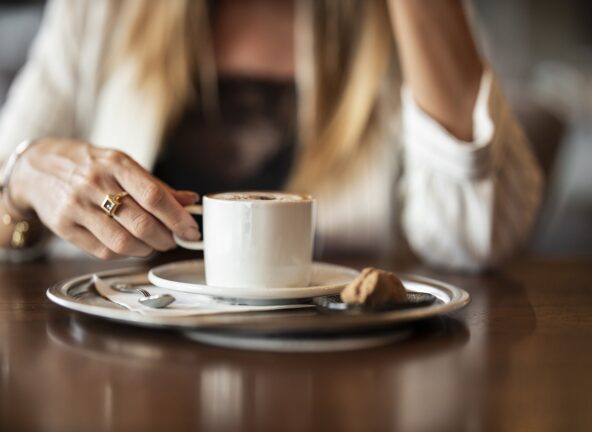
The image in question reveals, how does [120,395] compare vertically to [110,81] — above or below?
below

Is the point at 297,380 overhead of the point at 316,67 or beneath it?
beneath

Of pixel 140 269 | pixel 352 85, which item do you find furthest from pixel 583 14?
pixel 140 269

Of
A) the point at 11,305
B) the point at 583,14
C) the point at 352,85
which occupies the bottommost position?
the point at 11,305

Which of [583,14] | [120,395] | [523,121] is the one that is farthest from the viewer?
[583,14]

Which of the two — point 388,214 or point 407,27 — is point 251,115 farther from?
point 407,27

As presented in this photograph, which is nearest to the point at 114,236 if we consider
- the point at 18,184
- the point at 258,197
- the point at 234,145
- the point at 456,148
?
the point at 258,197

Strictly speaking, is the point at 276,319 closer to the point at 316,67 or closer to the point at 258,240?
the point at 258,240

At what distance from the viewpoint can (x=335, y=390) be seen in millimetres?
432

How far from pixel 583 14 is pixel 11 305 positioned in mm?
2789

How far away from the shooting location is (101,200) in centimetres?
69

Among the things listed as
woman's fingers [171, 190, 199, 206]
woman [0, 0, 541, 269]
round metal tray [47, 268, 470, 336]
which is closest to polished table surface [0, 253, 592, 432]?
round metal tray [47, 268, 470, 336]

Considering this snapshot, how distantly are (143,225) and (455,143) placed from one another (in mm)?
462

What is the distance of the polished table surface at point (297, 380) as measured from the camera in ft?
1.28

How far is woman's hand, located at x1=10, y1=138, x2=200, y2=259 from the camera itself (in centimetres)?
65
